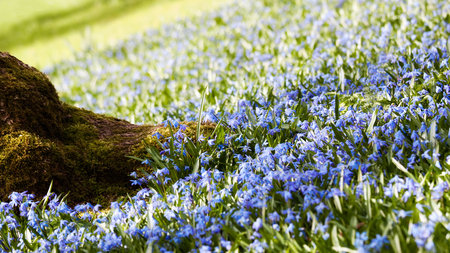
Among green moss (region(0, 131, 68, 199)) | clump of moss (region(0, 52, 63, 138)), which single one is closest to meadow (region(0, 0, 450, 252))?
green moss (region(0, 131, 68, 199))

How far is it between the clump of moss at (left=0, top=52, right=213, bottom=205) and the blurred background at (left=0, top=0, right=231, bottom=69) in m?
9.95

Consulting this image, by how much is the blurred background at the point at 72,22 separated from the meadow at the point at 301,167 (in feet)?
28.9

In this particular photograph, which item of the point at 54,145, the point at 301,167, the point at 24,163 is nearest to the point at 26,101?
the point at 54,145

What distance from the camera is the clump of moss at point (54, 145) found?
377 cm

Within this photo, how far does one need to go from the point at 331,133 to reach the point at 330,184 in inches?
33.9

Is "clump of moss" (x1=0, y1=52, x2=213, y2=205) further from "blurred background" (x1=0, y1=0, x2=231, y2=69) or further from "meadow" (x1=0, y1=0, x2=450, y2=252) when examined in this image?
Result: "blurred background" (x1=0, y1=0, x2=231, y2=69)

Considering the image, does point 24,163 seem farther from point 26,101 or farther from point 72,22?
point 72,22

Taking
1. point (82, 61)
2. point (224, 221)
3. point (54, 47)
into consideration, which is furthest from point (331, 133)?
point (54, 47)

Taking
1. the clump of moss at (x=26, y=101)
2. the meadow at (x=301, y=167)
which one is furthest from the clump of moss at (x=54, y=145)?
the meadow at (x=301, y=167)

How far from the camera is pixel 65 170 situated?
3.97 m

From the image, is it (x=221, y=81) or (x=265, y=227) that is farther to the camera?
(x=221, y=81)

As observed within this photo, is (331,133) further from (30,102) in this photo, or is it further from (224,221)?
(30,102)

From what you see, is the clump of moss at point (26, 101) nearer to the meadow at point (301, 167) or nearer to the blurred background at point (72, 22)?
the meadow at point (301, 167)

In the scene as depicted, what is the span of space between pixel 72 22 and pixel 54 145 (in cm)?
1818
